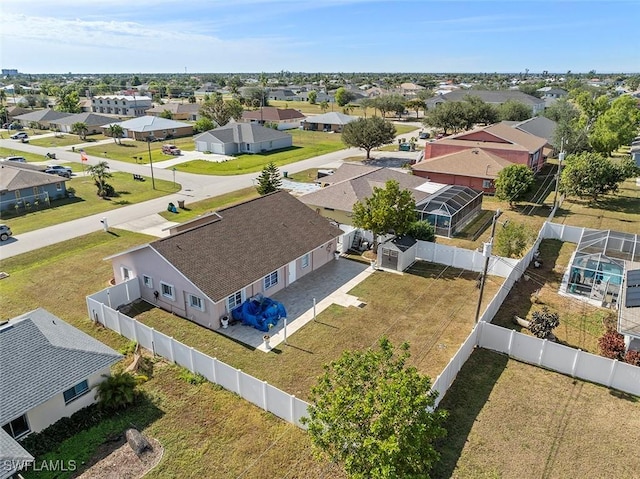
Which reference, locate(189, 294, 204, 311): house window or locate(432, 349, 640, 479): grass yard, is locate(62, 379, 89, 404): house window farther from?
locate(432, 349, 640, 479): grass yard

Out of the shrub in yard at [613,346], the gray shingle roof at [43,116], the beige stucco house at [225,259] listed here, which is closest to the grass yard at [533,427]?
the shrub in yard at [613,346]

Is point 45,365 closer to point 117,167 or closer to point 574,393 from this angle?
point 574,393

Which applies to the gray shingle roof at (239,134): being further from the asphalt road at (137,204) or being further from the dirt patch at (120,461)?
the dirt patch at (120,461)

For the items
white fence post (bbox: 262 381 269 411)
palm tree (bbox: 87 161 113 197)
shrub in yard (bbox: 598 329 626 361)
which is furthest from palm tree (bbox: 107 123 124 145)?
shrub in yard (bbox: 598 329 626 361)

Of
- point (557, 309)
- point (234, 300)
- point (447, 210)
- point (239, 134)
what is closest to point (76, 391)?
point (234, 300)

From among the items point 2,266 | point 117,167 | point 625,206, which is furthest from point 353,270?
point 117,167
